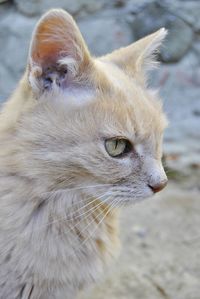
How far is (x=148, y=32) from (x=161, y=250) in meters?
1.32

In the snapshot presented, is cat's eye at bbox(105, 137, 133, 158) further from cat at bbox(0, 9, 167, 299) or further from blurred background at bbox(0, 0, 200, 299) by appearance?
blurred background at bbox(0, 0, 200, 299)

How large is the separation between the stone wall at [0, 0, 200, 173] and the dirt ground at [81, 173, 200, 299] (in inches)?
15.2

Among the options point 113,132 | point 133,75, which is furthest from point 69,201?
point 133,75

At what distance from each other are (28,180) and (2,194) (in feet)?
0.31

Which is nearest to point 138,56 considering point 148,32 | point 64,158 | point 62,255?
point 64,158

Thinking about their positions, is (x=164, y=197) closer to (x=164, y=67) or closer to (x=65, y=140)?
(x=164, y=67)

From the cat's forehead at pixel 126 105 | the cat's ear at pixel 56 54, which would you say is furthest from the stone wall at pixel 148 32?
the cat's ear at pixel 56 54

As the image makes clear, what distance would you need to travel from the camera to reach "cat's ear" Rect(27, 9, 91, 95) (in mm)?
1455

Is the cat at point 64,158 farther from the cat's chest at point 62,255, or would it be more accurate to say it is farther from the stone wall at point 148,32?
the stone wall at point 148,32

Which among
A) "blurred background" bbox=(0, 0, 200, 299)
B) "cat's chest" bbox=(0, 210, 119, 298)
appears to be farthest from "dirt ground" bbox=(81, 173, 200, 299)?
"cat's chest" bbox=(0, 210, 119, 298)

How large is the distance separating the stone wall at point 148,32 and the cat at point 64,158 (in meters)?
1.48

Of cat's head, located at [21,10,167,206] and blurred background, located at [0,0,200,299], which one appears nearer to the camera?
cat's head, located at [21,10,167,206]

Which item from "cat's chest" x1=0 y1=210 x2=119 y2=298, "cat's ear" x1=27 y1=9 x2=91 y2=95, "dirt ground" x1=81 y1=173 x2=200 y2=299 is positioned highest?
"cat's ear" x1=27 y1=9 x2=91 y2=95

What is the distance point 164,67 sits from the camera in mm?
3217
